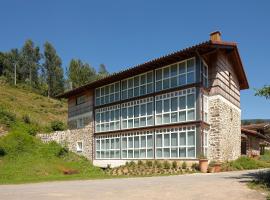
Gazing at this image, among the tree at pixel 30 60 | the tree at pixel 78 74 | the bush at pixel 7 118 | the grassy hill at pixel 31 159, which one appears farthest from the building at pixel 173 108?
the tree at pixel 30 60


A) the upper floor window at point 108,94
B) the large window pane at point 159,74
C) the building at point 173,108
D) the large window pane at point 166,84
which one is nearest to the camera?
the building at point 173,108

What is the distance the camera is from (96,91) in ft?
111

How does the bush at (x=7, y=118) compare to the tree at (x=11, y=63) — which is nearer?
the bush at (x=7, y=118)

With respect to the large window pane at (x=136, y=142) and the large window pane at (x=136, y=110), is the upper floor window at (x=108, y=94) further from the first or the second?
the large window pane at (x=136, y=142)

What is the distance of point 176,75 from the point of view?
1001 inches

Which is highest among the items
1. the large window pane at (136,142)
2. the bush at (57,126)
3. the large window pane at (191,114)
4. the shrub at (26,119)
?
the shrub at (26,119)

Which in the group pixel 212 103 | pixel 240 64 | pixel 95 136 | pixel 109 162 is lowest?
pixel 109 162

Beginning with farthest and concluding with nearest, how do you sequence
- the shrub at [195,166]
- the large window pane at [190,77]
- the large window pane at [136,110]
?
1. the large window pane at [136,110]
2. the large window pane at [190,77]
3. the shrub at [195,166]

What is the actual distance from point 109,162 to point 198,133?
9881 millimetres

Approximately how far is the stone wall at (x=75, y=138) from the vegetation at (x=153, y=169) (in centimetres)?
782

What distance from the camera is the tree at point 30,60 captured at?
3199 inches

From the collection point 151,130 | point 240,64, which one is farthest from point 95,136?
point 240,64

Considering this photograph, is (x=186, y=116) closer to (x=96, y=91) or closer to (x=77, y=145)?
(x=96, y=91)

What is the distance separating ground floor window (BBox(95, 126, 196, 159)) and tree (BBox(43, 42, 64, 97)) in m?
46.5
